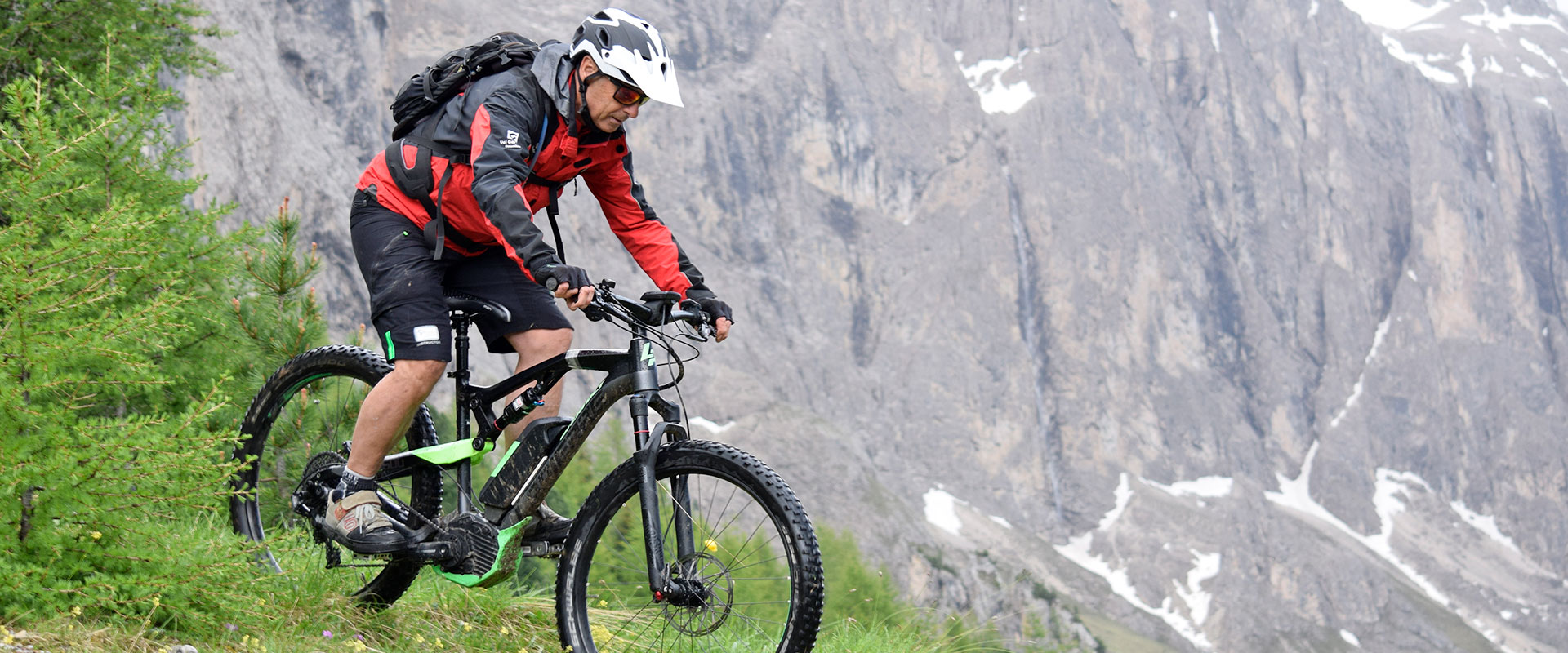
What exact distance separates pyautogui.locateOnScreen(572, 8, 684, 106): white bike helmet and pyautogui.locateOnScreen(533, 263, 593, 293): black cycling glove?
74 cm

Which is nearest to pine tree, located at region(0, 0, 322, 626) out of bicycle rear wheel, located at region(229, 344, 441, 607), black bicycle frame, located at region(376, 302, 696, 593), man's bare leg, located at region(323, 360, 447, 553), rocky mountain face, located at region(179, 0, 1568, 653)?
man's bare leg, located at region(323, 360, 447, 553)

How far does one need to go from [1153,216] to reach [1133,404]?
32363mm

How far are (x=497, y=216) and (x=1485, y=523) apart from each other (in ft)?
718

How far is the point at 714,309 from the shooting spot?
4539mm

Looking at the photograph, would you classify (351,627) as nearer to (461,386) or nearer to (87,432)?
(461,386)

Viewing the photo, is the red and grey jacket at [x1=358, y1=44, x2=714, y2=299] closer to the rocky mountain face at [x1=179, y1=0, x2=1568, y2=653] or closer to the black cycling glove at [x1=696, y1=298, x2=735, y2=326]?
the black cycling glove at [x1=696, y1=298, x2=735, y2=326]

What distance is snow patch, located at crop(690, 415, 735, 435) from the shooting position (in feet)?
458

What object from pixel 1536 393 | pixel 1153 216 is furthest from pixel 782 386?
pixel 1536 393

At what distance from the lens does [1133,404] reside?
598 ft

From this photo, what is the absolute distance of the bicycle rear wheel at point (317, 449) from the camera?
494 centimetres

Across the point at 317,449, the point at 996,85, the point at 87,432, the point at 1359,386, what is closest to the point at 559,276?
the point at 87,432

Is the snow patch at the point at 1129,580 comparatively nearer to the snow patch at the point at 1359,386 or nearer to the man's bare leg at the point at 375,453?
the snow patch at the point at 1359,386

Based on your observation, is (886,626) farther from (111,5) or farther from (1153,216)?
(1153,216)

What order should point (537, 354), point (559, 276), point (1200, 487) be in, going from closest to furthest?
1. point (559, 276)
2. point (537, 354)
3. point (1200, 487)
